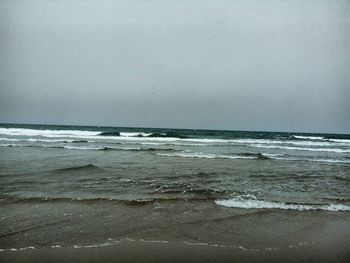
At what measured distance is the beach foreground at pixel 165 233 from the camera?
3.79m

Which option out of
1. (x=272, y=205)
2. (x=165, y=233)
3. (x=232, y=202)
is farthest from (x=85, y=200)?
(x=272, y=205)


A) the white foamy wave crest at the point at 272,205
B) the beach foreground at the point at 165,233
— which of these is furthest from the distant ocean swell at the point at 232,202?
the beach foreground at the point at 165,233

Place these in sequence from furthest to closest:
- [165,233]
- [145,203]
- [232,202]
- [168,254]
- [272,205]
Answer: [232,202]
[272,205]
[145,203]
[165,233]
[168,254]

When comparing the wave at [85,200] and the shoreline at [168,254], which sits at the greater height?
the wave at [85,200]

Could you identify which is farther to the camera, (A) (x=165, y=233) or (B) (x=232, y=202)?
(B) (x=232, y=202)

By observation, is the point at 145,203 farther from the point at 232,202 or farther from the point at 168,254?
the point at 168,254

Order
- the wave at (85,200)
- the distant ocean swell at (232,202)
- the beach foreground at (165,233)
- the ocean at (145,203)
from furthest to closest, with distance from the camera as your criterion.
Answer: the distant ocean swell at (232,202) → the wave at (85,200) → the ocean at (145,203) → the beach foreground at (165,233)

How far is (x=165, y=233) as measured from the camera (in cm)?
461

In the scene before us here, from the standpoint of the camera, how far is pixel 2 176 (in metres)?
8.68

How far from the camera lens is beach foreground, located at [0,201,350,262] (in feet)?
12.4

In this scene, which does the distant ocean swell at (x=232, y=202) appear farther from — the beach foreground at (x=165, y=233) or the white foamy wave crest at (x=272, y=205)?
the beach foreground at (x=165, y=233)

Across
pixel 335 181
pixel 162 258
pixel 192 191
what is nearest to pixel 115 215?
pixel 162 258

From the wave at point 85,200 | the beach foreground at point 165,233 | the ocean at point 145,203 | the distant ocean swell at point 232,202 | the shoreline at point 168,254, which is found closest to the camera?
the shoreline at point 168,254

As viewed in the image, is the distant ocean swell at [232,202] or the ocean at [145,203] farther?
the distant ocean swell at [232,202]
